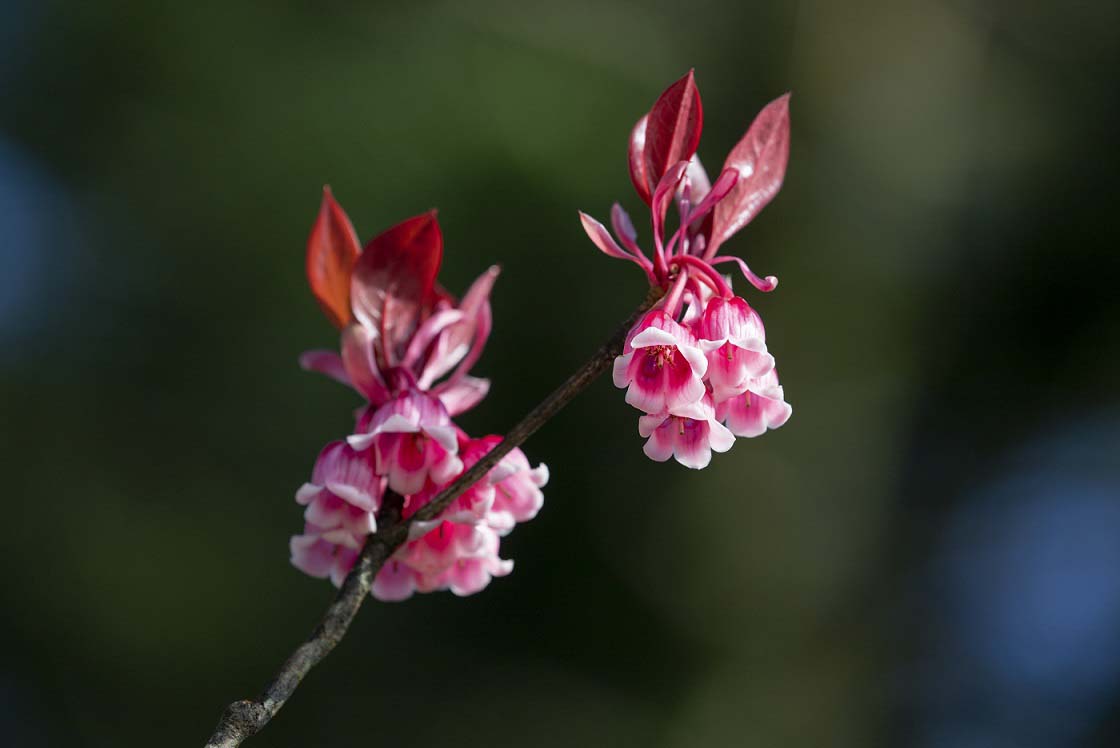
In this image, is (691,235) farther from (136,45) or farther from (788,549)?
(136,45)

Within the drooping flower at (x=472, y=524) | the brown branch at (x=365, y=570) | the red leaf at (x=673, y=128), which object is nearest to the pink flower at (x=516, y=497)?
the drooping flower at (x=472, y=524)

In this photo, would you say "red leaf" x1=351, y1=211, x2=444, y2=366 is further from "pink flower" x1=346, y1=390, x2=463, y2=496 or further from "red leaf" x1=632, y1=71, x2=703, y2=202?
"red leaf" x1=632, y1=71, x2=703, y2=202

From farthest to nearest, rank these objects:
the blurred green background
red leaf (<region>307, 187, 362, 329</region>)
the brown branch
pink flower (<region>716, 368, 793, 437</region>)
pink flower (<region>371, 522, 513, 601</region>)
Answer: the blurred green background → red leaf (<region>307, 187, 362, 329</region>) → pink flower (<region>371, 522, 513, 601</region>) → pink flower (<region>716, 368, 793, 437</region>) → the brown branch

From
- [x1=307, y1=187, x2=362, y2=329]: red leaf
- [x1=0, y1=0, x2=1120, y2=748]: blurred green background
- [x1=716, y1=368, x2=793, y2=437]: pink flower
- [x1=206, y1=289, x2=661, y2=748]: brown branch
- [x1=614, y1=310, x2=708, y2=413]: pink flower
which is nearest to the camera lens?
[x1=206, y1=289, x2=661, y2=748]: brown branch

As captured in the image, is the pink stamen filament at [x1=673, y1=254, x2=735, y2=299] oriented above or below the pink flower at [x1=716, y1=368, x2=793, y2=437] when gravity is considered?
above

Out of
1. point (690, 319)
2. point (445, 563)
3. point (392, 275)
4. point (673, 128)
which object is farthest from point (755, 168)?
point (445, 563)

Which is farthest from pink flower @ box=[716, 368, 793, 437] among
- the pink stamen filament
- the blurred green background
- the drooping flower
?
the blurred green background

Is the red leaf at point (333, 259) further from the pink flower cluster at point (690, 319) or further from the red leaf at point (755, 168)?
the red leaf at point (755, 168)
